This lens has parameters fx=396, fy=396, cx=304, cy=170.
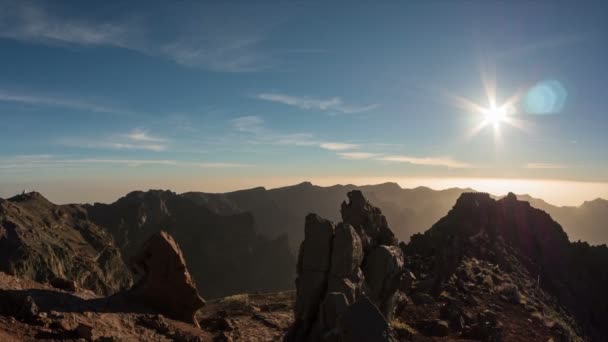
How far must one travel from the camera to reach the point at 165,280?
2261 centimetres

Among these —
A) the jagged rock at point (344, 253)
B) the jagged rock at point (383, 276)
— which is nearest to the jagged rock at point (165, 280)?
the jagged rock at point (344, 253)

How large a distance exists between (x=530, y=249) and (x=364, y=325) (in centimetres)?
7045

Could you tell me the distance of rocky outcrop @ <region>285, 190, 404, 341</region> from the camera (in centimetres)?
1123

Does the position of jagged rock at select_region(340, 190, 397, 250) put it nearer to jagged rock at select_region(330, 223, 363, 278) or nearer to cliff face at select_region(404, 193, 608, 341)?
jagged rock at select_region(330, 223, 363, 278)

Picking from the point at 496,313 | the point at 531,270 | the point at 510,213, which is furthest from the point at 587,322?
the point at 496,313

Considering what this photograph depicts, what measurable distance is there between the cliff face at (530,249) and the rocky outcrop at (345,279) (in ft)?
63.8

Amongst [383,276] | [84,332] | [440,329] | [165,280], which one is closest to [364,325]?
[84,332]

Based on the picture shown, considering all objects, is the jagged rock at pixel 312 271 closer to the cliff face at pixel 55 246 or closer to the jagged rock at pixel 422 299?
the jagged rock at pixel 422 299

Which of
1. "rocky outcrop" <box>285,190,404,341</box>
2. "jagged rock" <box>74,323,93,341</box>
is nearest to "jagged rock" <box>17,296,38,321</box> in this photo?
"jagged rock" <box>74,323,93,341</box>

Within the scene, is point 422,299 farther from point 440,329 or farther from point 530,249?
point 530,249

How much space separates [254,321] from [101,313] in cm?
1053

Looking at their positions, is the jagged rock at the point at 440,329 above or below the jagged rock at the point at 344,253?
below

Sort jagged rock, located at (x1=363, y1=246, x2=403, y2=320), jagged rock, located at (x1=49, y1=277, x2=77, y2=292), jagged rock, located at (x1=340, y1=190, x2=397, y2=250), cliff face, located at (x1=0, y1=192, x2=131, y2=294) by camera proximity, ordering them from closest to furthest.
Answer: jagged rock, located at (x1=49, y1=277, x2=77, y2=292) → jagged rock, located at (x1=363, y1=246, x2=403, y2=320) → jagged rock, located at (x1=340, y1=190, x2=397, y2=250) → cliff face, located at (x1=0, y1=192, x2=131, y2=294)

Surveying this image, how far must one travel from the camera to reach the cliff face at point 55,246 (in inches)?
3637
